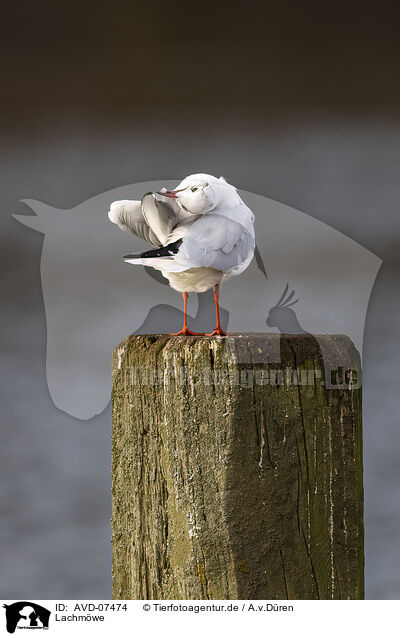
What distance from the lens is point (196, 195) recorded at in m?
1.41

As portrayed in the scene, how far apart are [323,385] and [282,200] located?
2.59 feet

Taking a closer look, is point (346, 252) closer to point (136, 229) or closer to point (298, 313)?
point (298, 313)

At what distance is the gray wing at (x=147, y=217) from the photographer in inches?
56.1

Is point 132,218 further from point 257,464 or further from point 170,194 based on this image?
point 257,464

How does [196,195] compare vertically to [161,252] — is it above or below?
above

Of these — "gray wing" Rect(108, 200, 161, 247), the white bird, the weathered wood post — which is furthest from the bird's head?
the weathered wood post

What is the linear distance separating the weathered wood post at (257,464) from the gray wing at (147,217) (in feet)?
0.97

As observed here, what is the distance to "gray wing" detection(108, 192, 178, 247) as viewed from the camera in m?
1.43

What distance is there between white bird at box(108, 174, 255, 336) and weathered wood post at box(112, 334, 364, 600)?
8.5 inches

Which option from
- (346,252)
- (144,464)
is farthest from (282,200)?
(144,464)

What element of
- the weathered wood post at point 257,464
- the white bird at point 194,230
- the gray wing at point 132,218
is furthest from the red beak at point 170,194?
the weathered wood post at point 257,464

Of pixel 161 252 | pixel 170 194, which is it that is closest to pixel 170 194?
pixel 170 194

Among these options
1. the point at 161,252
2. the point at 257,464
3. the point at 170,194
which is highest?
the point at 170,194

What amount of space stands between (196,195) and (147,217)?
0.11 m
